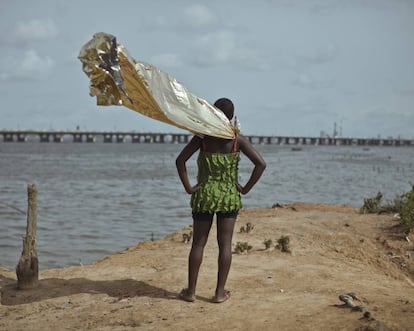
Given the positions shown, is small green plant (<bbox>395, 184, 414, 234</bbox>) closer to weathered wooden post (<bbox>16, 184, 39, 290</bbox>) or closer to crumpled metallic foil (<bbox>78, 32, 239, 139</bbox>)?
crumpled metallic foil (<bbox>78, 32, 239, 139</bbox>)

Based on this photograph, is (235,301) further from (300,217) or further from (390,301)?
(300,217)

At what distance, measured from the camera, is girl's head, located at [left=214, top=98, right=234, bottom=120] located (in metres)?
5.88

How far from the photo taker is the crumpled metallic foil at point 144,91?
554 cm

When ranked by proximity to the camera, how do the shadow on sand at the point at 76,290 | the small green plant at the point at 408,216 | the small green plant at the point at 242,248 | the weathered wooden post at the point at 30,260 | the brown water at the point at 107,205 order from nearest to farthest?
1. the shadow on sand at the point at 76,290
2. the weathered wooden post at the point at 30,260
3. the small green plant at the point at 242,248
4. the small green plant at the point at 408,216
5. the brown water at the point at 107,205

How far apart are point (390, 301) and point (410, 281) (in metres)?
2.93

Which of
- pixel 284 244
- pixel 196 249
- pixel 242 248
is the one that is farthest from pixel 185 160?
pixel 284 244

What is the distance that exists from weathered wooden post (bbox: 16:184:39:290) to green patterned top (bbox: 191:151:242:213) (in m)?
2.32

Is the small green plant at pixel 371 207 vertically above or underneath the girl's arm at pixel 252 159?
underneath

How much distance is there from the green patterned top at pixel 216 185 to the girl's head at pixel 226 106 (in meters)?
0.40

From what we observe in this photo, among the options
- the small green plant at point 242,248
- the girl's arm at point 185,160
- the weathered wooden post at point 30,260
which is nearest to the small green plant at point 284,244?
the small green plant at point 242,248

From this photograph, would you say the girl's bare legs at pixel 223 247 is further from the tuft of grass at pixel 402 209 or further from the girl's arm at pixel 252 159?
the tuft of grass at pixel 402 209

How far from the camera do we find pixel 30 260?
6922mm

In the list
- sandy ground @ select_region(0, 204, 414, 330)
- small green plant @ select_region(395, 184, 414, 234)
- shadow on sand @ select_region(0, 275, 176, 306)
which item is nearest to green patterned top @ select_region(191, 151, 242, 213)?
sandy ground @ select_region(0, 204, 414, 330)

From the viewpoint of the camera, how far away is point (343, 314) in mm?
5102
